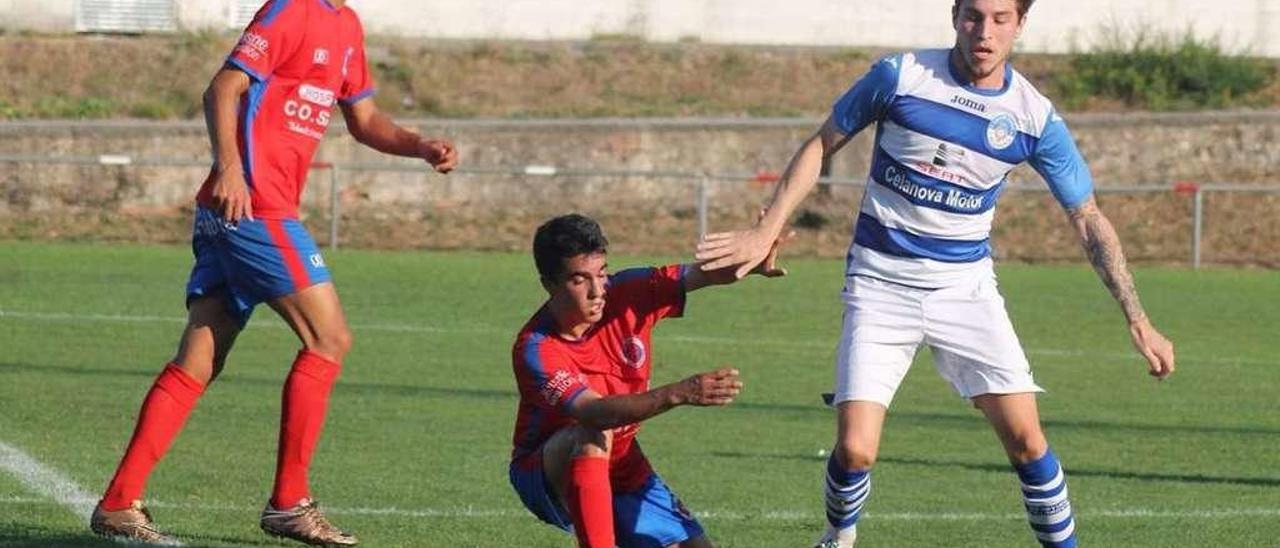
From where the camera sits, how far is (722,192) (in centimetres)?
2658

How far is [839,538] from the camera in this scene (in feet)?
23.6

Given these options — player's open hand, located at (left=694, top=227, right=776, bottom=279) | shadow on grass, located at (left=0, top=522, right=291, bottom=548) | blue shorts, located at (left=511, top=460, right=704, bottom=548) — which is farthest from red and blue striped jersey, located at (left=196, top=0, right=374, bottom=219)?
player's open hand, located at (left=694, top=227, right=776, bottom=279)

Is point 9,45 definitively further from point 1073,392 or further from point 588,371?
point 588,371

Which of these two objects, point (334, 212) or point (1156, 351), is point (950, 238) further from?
point (334, 212)

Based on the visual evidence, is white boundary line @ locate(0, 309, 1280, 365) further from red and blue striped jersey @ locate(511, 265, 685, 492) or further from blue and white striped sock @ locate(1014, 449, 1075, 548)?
red and blue striped jersey @ locate(511, 265, 685, 492)

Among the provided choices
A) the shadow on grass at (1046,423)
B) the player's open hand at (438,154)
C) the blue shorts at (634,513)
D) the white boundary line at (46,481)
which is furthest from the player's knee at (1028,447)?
the shadow on grass at (1046,423)

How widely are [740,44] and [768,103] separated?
2820mm

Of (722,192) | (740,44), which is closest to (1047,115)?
(722,192)

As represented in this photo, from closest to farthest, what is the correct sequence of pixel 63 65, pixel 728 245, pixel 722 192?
pixel 728 245 → pixel 722 192 → pixel 63 65

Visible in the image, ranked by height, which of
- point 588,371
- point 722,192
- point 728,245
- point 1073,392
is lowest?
point 722,192

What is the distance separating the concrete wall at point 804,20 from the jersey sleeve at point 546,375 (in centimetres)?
2644

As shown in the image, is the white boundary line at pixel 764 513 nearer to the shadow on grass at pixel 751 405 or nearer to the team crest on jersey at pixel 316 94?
the team crest on jersey at pixel 316 94

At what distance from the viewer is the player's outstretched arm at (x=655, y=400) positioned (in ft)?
18.6

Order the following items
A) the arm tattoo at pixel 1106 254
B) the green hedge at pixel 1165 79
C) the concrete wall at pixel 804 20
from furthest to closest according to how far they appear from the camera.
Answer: the concrete wall at pixel 804 20
the green hedge at pixel 1165 79
the arm tattoo at pixel 1106 254
